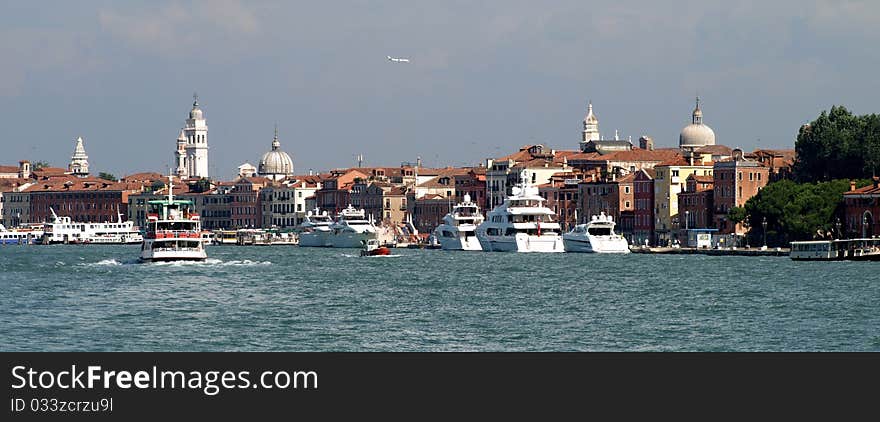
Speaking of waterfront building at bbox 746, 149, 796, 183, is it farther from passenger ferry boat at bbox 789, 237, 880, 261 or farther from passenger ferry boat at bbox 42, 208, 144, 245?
passenger ferry boat at bbox 42, 208, 144, 245

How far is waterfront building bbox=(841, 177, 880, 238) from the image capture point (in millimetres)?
81875

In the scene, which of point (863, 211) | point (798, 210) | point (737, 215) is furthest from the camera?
point (737, 215)

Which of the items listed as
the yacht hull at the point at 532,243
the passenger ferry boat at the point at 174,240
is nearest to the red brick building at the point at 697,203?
the yacht hull at the point at 532,243

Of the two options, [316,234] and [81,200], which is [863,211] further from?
[81,200]

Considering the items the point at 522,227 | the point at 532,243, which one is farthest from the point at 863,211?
the point at 522,227

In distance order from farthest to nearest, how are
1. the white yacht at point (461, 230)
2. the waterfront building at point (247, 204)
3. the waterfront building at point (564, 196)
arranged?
1. the waterfront building at point (247, 204)
2. the waterfront building at point (564, 196)
3. the white yacht at point (461, 230)

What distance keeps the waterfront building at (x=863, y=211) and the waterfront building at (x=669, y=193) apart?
1991cm

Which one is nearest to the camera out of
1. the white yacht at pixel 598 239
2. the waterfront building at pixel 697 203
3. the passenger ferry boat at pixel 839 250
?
the passenger ferry boat at pixel 839 250

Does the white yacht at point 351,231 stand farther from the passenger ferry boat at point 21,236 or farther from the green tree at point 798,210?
the green tree at point 798,210

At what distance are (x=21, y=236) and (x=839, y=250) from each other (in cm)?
8869

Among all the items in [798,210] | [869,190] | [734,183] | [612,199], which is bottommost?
[798,210]

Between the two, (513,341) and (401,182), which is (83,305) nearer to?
(513,341)

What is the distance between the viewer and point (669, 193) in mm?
104750

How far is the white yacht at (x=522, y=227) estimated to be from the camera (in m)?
92.8
